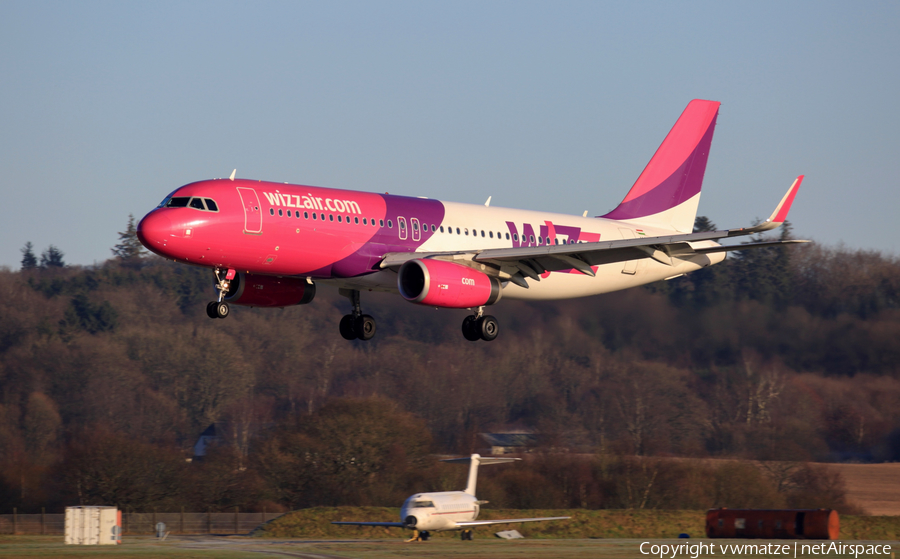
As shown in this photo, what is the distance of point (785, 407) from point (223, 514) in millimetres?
33445

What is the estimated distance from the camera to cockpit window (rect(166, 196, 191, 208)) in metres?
30.7

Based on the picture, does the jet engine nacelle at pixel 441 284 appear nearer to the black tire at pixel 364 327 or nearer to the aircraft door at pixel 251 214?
the aircraft door at pixel 251 214

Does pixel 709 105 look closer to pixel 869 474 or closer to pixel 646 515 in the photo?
pixel 646 515

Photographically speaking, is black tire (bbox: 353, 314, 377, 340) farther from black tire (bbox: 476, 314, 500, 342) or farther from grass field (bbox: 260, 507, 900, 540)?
grass field (bbox: 260, 507, 900, 540)

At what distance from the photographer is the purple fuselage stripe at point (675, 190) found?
141 ft

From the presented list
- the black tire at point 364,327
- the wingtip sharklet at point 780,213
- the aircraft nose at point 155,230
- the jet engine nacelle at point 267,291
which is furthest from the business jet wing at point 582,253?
the aircraft nose at point 155,230

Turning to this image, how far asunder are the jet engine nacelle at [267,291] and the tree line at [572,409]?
29640 mm

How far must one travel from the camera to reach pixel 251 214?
31047 mm

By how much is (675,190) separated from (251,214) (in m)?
19.7

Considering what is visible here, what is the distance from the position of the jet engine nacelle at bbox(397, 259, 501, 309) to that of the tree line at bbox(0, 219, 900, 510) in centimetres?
3093

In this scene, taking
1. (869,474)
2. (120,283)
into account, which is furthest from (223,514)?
(120,283)

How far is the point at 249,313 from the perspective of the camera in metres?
95.1

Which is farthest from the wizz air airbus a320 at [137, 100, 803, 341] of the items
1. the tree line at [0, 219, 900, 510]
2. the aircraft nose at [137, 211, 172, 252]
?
the tree line at [0, 219, 900, 510]

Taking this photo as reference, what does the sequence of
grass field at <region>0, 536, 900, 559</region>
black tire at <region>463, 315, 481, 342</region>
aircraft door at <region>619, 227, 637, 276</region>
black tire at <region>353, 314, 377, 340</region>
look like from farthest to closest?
aircraft door at <region>619, 227, 637, 276</region> → black tire at <region>353, 314, 377, 340</region> → grass field at <region>0, 536, 900, 559</region> → black tire at <region>463, 315, 481, 342</region>
